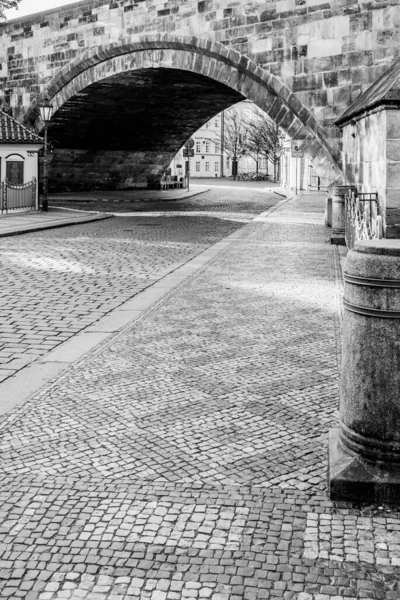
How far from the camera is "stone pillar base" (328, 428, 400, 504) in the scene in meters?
3.55

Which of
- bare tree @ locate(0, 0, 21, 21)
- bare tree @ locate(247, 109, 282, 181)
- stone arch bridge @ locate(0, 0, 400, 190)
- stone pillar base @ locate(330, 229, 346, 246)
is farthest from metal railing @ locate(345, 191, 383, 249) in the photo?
bare tree @ locate(247, 109, 282, 181)

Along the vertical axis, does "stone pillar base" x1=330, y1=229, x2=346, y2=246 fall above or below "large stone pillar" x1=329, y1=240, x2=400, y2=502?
above

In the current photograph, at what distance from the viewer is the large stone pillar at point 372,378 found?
3.55 metres

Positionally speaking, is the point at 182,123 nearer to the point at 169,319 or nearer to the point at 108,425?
the point at 169,319

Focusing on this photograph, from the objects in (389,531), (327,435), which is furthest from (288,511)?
(327,435)

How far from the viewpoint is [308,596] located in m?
2.82

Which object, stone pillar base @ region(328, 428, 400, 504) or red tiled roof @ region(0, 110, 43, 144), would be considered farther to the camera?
red tiled roof @ region(0, 110, 43, 144)

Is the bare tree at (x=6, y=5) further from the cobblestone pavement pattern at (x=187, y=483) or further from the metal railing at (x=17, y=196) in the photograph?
the cobblestone pavement pattern at (x=187, y=483)

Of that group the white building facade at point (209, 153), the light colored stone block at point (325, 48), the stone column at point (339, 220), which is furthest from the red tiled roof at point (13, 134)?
the white building facade at point (209, 153)

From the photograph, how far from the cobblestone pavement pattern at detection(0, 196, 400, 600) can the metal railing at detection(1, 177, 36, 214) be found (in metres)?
17.0

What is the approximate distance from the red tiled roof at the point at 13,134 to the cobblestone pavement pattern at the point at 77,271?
16.5 ft

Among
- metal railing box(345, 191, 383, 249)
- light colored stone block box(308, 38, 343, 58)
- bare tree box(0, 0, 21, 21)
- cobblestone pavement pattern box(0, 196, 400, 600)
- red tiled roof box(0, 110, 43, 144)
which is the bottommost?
cobblestone pavement pattern box(0, 196, 400, 600)

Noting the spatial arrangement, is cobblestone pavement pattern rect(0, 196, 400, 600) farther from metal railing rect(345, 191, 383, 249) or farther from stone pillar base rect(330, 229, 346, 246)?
stone pillar base rect(330, 229, 346, 246)

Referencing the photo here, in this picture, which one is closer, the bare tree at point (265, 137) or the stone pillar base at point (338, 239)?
the stone pillar base at point (338, 239)
